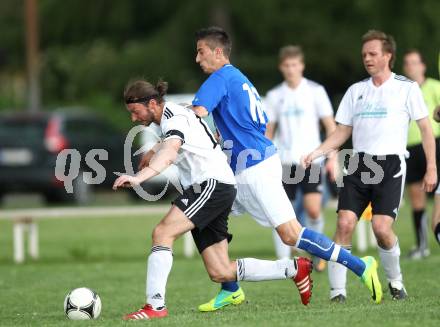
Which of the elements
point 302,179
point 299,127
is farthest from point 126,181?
point 299,127

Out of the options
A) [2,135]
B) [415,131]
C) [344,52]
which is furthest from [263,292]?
[344,52]

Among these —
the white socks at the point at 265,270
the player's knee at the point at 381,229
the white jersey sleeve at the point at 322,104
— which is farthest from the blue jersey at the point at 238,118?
the white jersey sleeve at the point at 322,104

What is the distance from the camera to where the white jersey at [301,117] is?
13.7 metres

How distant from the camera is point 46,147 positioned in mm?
25156

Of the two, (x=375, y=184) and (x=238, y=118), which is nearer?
(x=238, y=118)

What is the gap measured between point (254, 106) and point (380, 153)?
1286 mm

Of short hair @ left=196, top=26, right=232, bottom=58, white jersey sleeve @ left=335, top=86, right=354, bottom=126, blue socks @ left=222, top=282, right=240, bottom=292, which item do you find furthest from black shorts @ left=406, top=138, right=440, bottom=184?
short hair @ left=196, top=26, right=232, bottom=58

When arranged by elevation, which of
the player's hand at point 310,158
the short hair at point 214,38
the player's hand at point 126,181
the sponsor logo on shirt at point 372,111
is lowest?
the player's hand at point 126,181

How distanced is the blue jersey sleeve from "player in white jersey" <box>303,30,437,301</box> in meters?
1.25

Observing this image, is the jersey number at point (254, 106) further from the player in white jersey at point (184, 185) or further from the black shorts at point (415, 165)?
the black shorts at point (415, 165)

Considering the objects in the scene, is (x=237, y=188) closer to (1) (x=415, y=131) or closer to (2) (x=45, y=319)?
Answer: (2) (x=45, y=319)

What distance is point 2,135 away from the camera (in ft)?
82.9

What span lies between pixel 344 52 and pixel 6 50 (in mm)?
11818

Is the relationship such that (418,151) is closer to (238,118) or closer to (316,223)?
(316,223)
